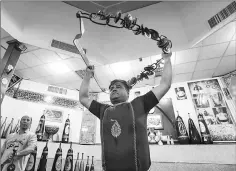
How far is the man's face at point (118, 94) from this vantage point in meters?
0.94

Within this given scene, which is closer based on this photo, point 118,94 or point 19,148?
point 118,94

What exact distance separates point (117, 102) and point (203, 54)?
8.91 ft

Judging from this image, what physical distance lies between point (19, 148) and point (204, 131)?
340 cm

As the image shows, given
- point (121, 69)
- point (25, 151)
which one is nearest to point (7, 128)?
point (25, 151)

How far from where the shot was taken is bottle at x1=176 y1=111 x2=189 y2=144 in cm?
287

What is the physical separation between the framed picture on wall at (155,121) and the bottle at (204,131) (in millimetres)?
825

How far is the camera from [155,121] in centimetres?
345

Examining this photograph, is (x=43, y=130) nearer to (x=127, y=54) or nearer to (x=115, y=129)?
(x=127, y=54)

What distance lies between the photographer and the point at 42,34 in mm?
2619

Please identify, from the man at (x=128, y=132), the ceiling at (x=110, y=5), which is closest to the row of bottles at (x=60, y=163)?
the man at (x=128, y=132)

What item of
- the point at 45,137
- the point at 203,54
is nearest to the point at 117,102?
the point at 203,54

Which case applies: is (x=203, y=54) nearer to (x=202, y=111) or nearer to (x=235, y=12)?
(x=235, y=12)

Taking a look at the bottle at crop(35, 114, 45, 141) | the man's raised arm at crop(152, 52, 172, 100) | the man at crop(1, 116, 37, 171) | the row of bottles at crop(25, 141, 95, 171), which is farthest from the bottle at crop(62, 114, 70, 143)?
the man's raised arm at crop(152, 52, 172, 100)

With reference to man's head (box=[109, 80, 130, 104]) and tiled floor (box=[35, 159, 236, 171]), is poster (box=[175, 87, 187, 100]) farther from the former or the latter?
man's head (box=[109, 80, 130, 104])
